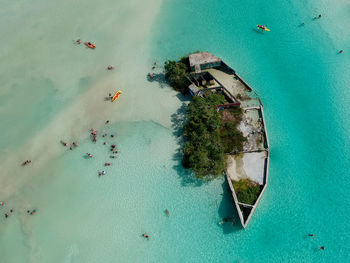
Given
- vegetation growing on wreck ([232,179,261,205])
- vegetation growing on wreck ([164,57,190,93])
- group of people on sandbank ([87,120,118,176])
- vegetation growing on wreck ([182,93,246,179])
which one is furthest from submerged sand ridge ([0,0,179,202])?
vegetation growing on wreck ([232,179,261,205])

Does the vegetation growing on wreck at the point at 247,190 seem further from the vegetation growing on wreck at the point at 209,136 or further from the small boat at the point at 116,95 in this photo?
A: the small boat at the point at 116,95

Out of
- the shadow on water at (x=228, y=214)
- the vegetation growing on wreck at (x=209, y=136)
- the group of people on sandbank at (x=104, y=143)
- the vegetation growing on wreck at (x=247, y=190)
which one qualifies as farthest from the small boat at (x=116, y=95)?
the vegetation growing on wreck at (x=247, y=190)

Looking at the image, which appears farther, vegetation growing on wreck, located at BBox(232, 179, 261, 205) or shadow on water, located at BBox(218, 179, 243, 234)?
vegetation growing on wreck, located at BBox(232, 179, 261, 205)

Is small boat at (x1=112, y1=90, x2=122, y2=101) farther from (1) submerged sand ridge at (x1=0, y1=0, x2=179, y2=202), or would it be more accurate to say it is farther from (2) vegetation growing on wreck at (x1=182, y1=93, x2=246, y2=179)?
(2) vegetation growing on wreck at (x1=182, y1=93, x2=246, y2=179)

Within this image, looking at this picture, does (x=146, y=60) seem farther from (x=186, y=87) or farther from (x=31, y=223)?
(x=31, y=223)

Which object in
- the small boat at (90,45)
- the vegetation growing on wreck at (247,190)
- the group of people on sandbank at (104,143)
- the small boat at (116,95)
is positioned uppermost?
the vegetation growing on wreck at (247,190)

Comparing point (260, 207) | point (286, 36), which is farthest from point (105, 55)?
point (260, 207)
